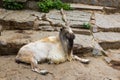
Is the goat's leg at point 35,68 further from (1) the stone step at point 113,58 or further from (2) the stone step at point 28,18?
(2) the stone step at point 28,18

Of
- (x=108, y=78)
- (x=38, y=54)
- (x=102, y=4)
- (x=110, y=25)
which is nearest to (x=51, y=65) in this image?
(x=38, y=54)

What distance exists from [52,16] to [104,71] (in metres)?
2.51

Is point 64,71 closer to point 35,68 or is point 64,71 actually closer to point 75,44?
point 35,68

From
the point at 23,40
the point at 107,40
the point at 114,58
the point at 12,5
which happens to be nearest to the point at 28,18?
the point at 12,5

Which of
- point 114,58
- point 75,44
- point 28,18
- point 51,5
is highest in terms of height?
point 51,5

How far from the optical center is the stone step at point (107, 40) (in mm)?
6645

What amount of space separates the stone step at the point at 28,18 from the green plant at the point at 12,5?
19cm

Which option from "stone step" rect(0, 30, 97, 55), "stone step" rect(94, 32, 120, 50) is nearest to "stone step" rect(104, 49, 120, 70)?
"stone step" rect(94, 32, 120, 50)

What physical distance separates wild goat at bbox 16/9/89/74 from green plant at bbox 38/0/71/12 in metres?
2.29

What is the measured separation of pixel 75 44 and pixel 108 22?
6.21ft

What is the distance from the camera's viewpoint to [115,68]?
19.4ft

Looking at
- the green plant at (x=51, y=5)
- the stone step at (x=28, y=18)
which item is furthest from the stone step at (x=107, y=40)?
the green plant at (x=51, y=5)

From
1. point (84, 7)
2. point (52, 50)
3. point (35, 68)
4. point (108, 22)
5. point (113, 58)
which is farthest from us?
point (84, 7)

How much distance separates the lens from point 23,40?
611 cm
